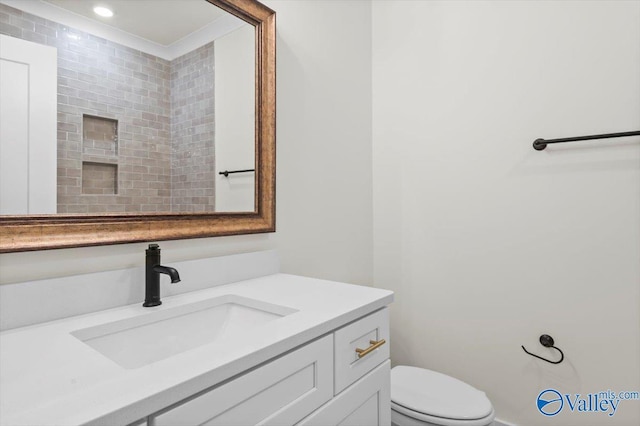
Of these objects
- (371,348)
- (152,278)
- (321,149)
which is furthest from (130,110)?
(371,348)

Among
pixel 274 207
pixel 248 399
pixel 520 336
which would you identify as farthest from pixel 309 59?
pixel 520 336

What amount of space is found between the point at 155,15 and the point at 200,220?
63 cm

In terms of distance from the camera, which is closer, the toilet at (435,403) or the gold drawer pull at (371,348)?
the gold drawer pull at (371,348)

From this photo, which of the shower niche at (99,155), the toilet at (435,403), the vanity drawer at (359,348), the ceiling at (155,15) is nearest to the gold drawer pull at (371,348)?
the vanity drawer at (359,348)

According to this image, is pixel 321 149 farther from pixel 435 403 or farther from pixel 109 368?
pixel 109 368

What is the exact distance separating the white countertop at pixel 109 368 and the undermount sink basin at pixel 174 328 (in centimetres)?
2

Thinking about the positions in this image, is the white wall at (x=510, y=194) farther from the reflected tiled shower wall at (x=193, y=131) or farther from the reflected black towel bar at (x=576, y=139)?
the reflected tiled shower wall at (x=193, y=131)

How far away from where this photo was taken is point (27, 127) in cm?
83

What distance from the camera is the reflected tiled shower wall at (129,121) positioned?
0.89 meters

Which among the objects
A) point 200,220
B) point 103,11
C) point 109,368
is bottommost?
point 109,368

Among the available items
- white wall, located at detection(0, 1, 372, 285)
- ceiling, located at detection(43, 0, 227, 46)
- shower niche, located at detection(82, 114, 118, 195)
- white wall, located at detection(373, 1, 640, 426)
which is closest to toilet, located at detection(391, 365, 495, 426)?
white wall, located at detection(373, 1, 640, 426)

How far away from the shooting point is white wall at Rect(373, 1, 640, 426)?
53.5 inches

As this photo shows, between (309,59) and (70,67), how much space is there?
95 cm

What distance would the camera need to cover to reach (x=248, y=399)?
639 mm
